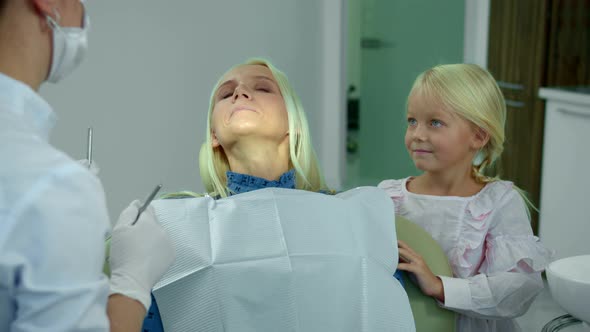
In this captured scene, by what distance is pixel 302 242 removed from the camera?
4.42ft

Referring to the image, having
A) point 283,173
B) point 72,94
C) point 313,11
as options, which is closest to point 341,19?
point 313,11

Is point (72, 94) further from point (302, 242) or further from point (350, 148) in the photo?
point (302, 242)

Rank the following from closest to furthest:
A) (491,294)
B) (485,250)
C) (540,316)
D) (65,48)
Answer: (65,48) → (491,294) → (485,250) → (540,316)

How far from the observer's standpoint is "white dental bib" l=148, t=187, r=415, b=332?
4.13 feet

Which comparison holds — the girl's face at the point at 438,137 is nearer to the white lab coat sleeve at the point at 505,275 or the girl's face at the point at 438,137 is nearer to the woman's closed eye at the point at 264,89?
the white lab coat sleeve at the point at 505,275

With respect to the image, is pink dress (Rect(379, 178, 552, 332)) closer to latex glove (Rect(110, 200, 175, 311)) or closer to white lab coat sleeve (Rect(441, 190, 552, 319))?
white lab coat sleeve (Rect(441, 190, 552, 319))

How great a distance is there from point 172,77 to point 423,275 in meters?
2.26

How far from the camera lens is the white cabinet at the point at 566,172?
9.14 ft

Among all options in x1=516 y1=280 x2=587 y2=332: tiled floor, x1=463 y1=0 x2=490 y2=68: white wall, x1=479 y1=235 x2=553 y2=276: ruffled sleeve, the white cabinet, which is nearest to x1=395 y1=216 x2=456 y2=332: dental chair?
x1=479 y1=235 x2=553 y2=276: ruffled sleeve

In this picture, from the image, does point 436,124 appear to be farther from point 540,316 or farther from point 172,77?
point 172,77

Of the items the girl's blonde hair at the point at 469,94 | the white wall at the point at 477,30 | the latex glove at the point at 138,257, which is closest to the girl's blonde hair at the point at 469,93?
the girl's blonde hair at the point at 469,94

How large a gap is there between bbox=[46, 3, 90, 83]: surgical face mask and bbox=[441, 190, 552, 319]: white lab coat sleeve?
85 cm

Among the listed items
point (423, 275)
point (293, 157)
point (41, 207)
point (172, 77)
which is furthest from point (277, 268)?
point (172, 77)

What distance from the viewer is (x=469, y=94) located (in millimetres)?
1561
